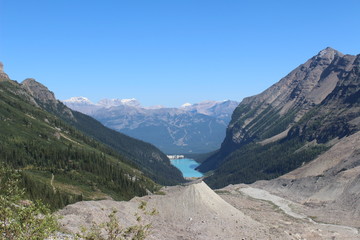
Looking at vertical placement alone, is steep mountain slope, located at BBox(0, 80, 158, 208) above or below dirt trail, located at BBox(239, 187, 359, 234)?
above

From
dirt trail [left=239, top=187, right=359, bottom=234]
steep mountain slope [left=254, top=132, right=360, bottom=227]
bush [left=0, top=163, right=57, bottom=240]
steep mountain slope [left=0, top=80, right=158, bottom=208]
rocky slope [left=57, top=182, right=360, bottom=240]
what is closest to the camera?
bush [left=0, top=163, right=57, bottom=240]

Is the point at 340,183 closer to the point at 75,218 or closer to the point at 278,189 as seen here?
the point at 278,189

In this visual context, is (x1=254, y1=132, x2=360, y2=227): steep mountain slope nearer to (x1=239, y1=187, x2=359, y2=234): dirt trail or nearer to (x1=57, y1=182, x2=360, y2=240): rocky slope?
(x1=239, y1=187, x2=359, y2=234): dirt trail

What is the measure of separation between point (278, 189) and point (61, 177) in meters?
114

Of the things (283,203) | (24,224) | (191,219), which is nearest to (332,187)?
(283,203)

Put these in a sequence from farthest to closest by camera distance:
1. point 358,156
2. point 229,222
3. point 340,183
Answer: point 358,156
point 340,183
point 229,222

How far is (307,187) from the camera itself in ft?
579

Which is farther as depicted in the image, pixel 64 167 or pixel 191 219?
pixel 64 167

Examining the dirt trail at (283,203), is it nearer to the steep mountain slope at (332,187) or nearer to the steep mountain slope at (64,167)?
the steep mountain slope at (332,187)

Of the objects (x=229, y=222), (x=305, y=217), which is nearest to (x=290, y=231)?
(x=229, y=222)

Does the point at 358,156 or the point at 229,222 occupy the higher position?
the point at 358,156

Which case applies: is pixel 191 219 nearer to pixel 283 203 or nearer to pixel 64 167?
pixel 283 203

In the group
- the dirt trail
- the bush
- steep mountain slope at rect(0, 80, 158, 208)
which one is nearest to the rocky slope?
the dirt trail

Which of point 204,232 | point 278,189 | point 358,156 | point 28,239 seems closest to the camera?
point 28,239
